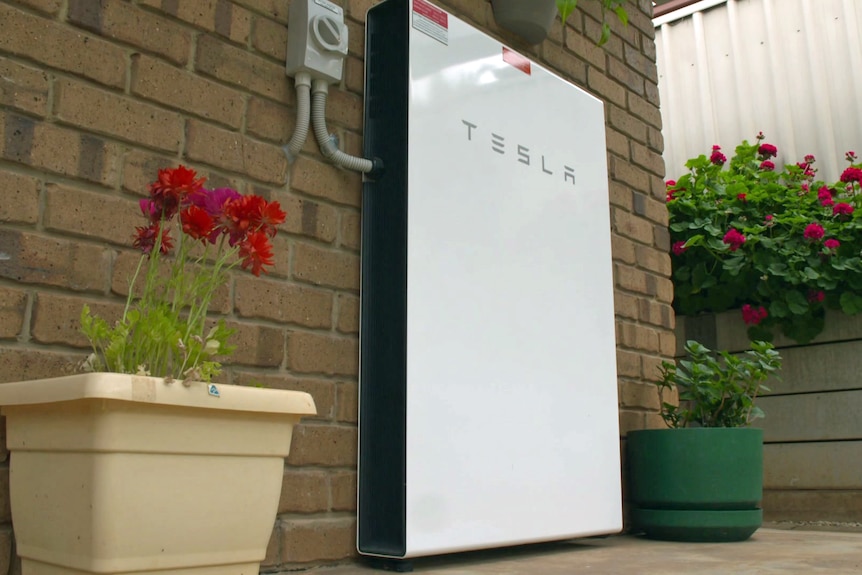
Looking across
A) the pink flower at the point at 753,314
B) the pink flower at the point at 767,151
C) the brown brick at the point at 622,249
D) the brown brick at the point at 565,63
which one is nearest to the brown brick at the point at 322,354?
the brown brick at the point at 622,249

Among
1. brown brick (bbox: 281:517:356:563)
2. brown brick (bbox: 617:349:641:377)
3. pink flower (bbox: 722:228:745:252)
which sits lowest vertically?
brown brick (bbox: 281:517:356:563)

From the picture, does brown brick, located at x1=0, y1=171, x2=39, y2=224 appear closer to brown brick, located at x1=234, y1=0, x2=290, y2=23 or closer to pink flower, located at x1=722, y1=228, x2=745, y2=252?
brown brick, located at x1=234, y1=0, x2=290, y2=23

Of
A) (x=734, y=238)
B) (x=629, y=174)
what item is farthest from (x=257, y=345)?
(x=734, y=238)

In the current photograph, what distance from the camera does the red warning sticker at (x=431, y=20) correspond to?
1677mm

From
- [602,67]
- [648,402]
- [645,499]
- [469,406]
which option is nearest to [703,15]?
[602,67]

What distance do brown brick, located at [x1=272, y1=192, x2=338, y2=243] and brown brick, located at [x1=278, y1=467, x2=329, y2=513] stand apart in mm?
449

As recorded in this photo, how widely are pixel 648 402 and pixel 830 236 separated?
1201 millimetres

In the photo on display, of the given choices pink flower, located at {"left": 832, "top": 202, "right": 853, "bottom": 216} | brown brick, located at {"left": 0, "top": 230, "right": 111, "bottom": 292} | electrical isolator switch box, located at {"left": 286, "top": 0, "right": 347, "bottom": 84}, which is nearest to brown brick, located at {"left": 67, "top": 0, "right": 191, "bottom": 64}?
electrical isolator switch box, located at {"left": 286, "top": 0, "right": 347, "bottom": 84}

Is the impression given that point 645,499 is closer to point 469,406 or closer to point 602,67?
point 469,406

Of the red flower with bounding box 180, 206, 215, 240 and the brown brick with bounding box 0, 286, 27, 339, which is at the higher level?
the red flower with bounding box 180, 206, 215, 240

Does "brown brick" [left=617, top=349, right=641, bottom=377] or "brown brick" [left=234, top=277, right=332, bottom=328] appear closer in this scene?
"brown brick" [left=234, top=277, right=332, bottom=328]

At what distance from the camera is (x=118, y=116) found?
1309mm

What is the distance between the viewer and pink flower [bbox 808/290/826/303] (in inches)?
117

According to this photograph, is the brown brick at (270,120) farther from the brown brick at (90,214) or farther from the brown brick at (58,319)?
the brown brick at (58,319)
